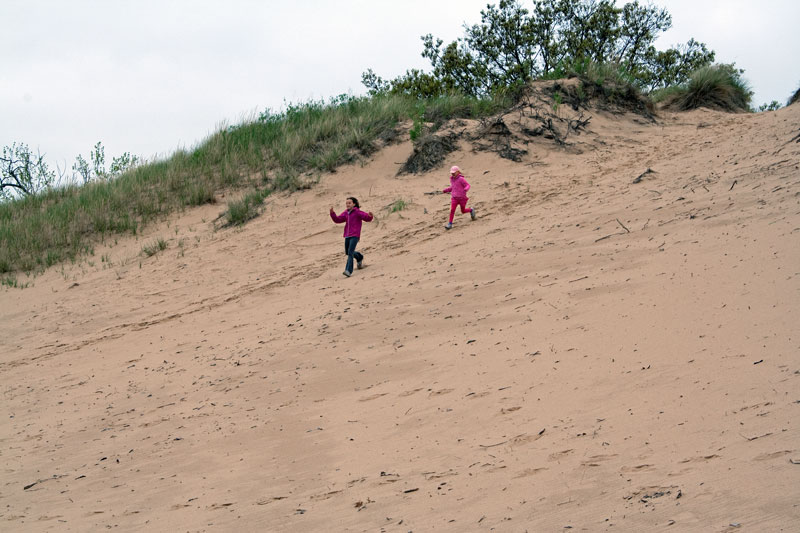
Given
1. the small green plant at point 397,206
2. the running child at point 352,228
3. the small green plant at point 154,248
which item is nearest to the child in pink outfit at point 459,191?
the small green plant at point 397,206

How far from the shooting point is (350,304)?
27.7ft

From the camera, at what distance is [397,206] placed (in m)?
12.2

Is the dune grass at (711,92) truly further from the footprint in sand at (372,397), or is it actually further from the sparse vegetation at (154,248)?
the footprint in sand at (372,397)

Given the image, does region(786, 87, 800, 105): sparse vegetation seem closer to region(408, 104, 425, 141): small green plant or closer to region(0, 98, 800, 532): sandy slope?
region(0, 98, 800, 532): sandy slope

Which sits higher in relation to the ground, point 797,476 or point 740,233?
point 740,233

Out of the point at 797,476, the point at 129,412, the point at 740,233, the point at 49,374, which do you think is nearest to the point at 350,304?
the point at 129,412

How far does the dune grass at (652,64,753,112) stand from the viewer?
50.4ft

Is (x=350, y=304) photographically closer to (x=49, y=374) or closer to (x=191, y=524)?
(x=49, y=374)

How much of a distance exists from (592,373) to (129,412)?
4208mm

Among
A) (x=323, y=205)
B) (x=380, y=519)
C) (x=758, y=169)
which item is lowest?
(x=380, y=519)

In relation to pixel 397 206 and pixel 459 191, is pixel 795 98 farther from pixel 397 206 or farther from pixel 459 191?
pixel 397 206

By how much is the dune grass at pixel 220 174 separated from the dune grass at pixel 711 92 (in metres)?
3.97

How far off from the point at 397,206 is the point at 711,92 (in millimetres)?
8120

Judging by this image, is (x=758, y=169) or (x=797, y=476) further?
(x=758, y=169)
